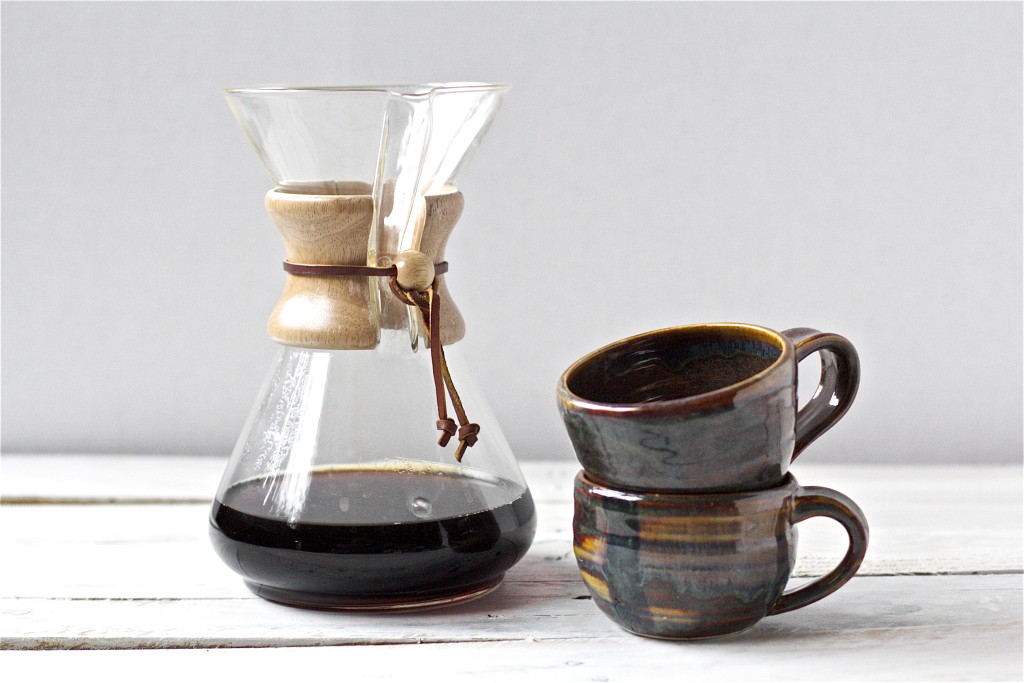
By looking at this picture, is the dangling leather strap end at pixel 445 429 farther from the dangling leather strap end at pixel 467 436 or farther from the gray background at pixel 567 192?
the gray background at pixel 567 192

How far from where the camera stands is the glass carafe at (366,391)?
1.54 feet

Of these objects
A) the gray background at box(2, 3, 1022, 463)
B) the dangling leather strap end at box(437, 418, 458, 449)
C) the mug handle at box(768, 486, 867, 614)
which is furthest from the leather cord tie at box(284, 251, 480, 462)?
the gray background at box(2, 3, 1022, 463)

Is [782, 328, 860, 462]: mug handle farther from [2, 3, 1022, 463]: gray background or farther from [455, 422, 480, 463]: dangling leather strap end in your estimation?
[2, 3, 1022, 463]: gray background

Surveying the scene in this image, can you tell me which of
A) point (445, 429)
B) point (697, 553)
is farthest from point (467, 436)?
point (697, 553)

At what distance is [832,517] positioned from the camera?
45 centimetres

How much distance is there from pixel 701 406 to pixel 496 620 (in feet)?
0.51

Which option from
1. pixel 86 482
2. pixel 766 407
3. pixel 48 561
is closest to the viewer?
pixel 766 407

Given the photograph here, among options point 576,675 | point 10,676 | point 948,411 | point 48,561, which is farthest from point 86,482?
point 948,411

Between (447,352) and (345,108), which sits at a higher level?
(345,108)

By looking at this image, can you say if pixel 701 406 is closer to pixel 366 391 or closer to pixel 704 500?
pixel 704 500

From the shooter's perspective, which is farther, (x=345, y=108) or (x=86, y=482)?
(x=86, y=482)

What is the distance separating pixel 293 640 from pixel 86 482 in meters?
0.35

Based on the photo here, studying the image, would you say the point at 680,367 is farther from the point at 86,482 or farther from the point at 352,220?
the point at 86,482

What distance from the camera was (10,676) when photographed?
0.43m
